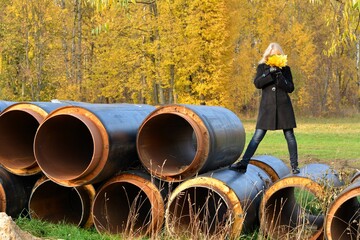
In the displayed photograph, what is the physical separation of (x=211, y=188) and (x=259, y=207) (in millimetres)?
842

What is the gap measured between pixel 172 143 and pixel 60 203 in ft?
6.44

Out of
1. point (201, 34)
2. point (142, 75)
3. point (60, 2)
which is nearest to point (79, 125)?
point (201, 34)

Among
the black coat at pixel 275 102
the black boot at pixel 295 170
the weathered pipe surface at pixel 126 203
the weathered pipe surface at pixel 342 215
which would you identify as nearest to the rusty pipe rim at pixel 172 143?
the weathered pipe surface at pixel 126 203

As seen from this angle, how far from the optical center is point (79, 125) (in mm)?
8367

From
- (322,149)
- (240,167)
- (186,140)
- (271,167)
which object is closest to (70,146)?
(186,140)

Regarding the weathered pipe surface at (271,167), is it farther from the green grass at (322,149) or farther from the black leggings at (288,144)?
the green grass at (322,149)

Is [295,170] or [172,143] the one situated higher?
[172,143]

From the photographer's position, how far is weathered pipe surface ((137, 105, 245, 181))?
7223mm

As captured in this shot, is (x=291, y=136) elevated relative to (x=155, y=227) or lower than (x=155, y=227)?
elevated

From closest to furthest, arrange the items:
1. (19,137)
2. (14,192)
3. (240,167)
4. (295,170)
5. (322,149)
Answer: (295,170) < (240,167) < (14,192) < (19,137) < (322,149)

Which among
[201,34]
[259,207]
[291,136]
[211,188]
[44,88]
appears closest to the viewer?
[211,188]

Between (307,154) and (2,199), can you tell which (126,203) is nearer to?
(2,199)

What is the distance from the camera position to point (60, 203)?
8.70m

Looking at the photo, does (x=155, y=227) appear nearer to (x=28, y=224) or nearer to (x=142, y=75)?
(x=28, y=224)
